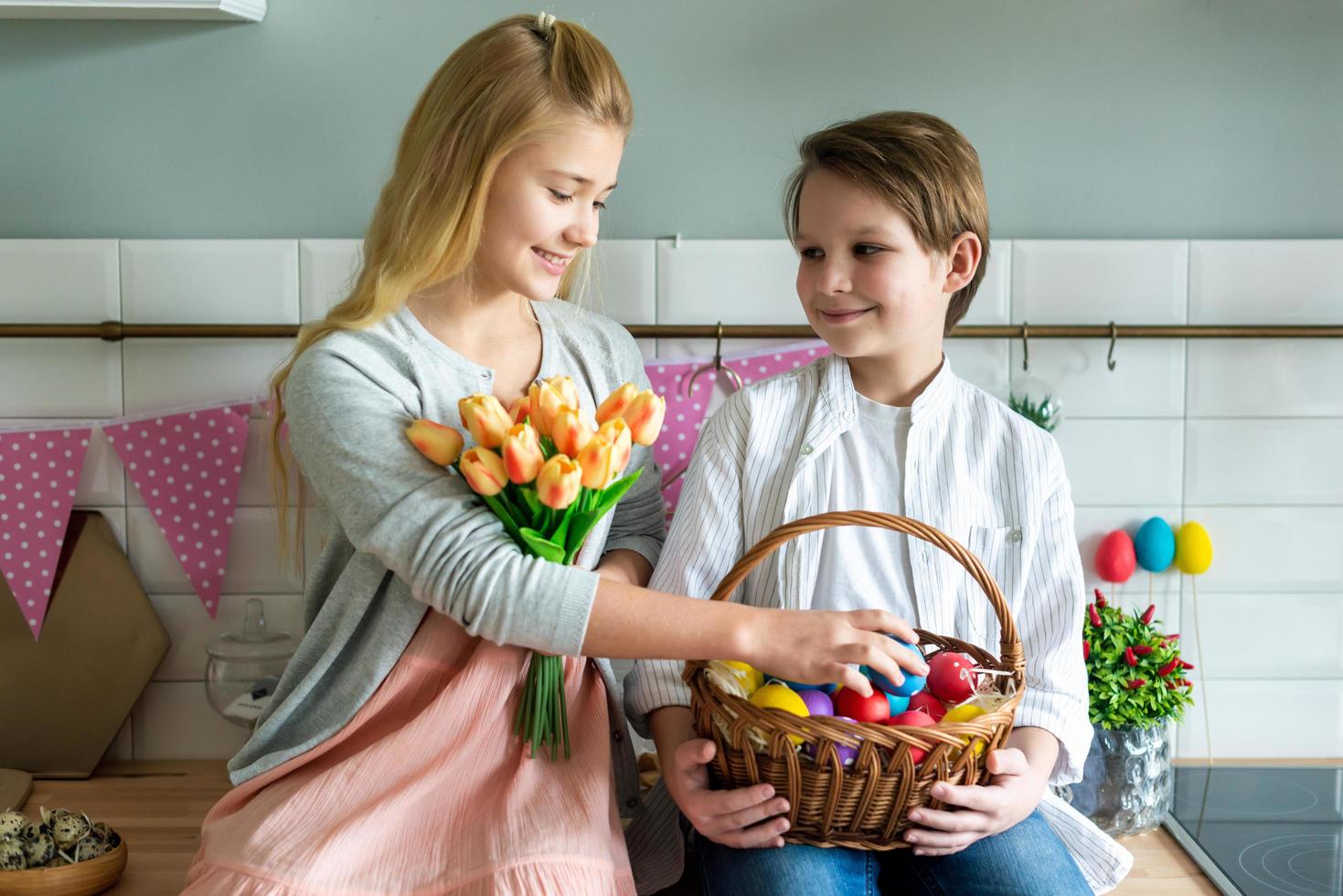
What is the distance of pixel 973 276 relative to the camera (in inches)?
47.5

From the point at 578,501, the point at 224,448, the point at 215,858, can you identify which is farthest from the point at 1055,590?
the point at 224,448

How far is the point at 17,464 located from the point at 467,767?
792 millimetres

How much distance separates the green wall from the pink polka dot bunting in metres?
0.16

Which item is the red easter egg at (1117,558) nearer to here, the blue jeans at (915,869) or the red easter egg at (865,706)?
the blue jeans at (915,869)

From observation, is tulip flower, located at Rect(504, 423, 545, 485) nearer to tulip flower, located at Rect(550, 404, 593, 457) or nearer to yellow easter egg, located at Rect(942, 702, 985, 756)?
tulip flower, located at Rect(550, 404, 593, 457)

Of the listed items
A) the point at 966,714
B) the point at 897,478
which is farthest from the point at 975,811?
the point at 897,478

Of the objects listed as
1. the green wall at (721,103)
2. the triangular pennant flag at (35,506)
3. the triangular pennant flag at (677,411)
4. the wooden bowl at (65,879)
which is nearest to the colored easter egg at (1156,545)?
the green wall at (721,103)

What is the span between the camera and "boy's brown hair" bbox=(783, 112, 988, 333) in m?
1.11

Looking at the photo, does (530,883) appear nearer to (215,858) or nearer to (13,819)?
(215,858)

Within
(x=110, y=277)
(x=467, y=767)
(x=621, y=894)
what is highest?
(x=110, y=277)

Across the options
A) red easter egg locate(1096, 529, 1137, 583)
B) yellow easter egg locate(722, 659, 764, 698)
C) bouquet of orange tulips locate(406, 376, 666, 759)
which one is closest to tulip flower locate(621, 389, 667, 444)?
bouquet of orange tulips locate(406, 376, 666, 759)

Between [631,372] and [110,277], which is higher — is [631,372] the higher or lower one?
the lower one

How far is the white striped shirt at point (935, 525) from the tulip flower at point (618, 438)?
22cm

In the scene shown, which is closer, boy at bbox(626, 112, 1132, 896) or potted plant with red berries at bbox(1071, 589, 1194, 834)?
boy at bbox(626, 112, 1132, 896)
